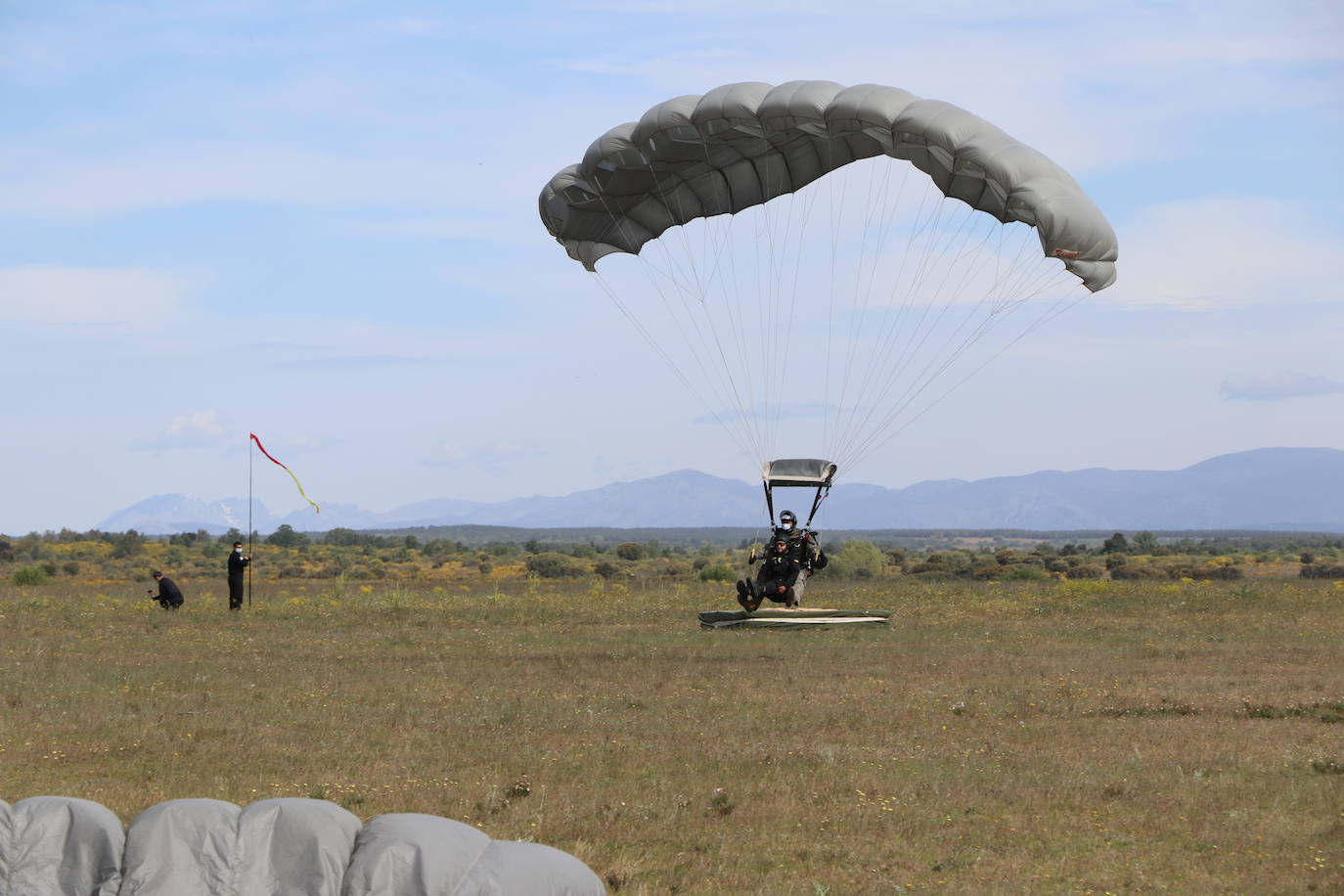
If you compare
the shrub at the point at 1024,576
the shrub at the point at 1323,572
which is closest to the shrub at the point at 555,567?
the shrub at the point at 1024,576

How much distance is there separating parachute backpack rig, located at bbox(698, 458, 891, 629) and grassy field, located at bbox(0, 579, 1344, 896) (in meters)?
0.31

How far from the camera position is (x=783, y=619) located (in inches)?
925

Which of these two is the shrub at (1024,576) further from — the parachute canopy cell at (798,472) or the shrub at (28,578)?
the shrub at (28,578)

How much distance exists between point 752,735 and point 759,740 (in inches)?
12.5

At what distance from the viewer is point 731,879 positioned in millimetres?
9141

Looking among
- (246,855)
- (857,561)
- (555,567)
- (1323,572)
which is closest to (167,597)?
(246,855)

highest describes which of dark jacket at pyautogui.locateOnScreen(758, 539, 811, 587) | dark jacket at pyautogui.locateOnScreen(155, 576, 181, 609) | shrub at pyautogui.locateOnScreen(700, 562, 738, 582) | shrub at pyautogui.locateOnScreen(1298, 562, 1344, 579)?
dark jacket at pyautogui.locateOnScreen(758, 539, 811, 587)

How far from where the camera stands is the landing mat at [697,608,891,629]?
23453 millimetres

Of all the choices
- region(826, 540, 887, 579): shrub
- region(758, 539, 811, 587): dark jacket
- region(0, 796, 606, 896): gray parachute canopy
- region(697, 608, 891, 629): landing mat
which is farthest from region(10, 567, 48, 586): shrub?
region(0, 796, 606, 896): gray parachute canopy

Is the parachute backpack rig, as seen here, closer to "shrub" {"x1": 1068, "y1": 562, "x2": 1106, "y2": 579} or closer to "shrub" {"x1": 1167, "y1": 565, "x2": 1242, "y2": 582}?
"shrub" {"x1": 1167, "y1": 565, "x2": 1242, "y2": 582}

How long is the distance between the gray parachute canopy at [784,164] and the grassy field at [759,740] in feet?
21.1

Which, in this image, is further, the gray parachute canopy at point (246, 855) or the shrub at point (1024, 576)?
the shrub at point (1024, 576)

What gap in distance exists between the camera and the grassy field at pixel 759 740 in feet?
32.1

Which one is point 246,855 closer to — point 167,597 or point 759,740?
point 759,740
